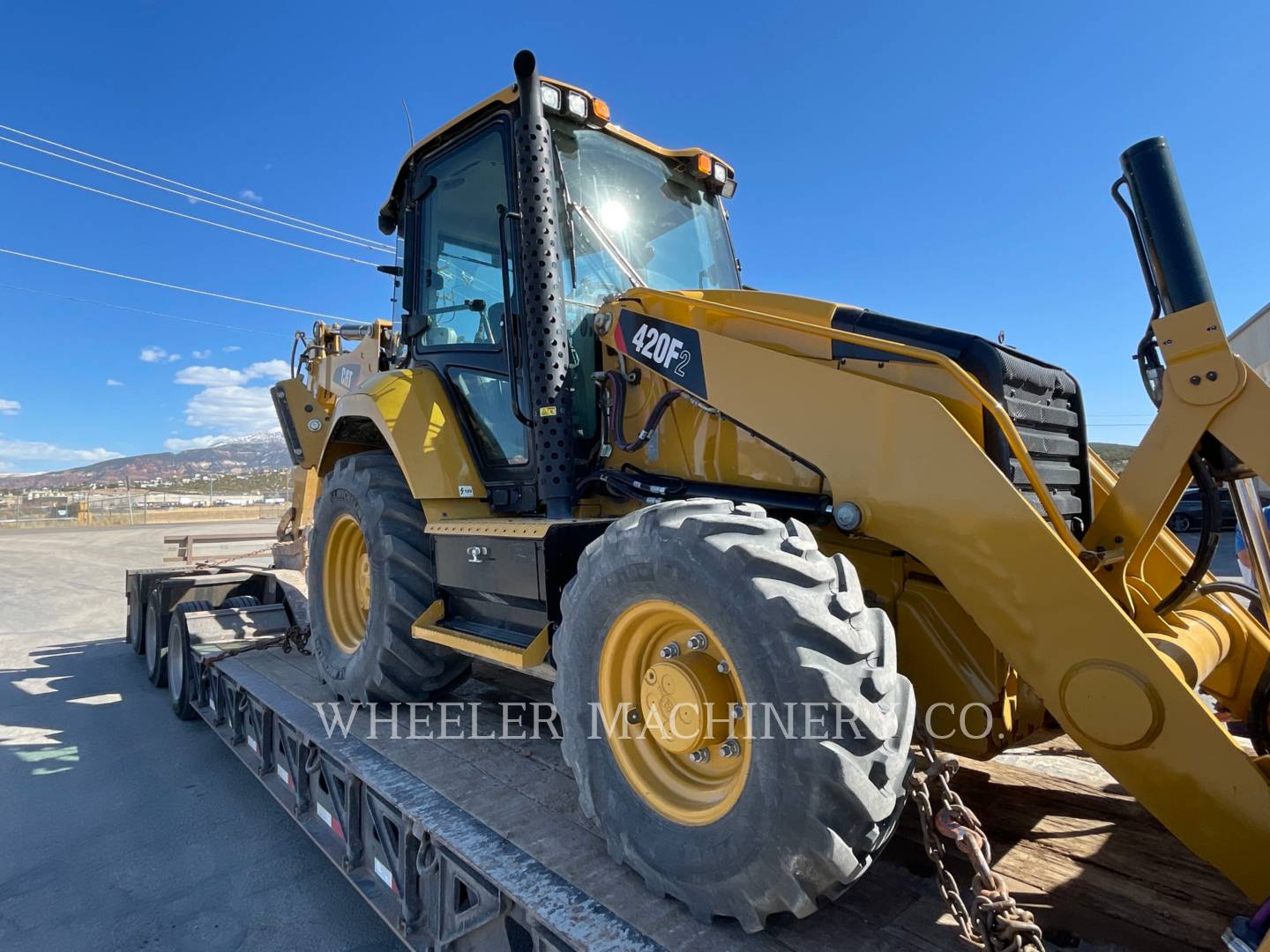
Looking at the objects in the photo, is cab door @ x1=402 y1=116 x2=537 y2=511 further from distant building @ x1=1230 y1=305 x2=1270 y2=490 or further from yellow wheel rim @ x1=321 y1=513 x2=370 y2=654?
distant building @ x1=1230 y1=305 x2=1270 y2=490

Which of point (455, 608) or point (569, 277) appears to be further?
point (455, 608)

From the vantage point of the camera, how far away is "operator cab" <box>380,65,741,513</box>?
137 inches

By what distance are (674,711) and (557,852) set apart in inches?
26.9

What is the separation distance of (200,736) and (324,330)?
4.16 meters

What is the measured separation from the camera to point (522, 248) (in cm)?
331

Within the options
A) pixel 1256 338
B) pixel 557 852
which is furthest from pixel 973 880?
pixel 1256 338

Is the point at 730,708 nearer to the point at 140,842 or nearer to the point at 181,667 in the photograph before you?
the point at 140,842

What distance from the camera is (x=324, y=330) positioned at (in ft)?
26.2

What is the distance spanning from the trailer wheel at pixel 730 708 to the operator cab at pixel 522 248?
→ 123cm

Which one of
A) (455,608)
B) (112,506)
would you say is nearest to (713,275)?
(455,608)

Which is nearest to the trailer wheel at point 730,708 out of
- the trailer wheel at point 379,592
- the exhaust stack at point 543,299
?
the exhaust stack at point 543,299

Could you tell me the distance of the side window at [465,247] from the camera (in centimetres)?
387

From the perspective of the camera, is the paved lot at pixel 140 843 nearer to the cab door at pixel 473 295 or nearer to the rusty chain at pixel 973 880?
the cab door at pixel 473 295

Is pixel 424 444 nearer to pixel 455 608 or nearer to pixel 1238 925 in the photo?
pixel 455 608
